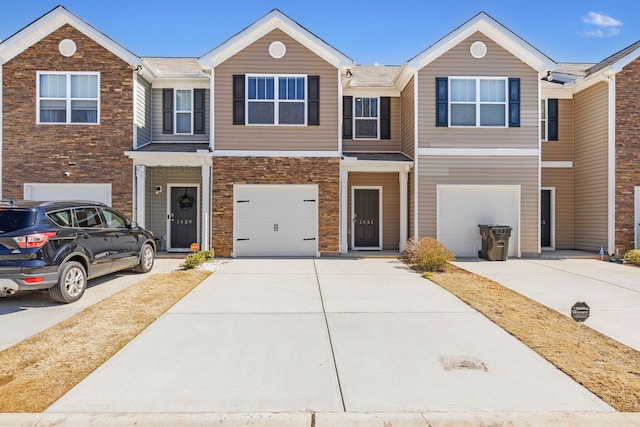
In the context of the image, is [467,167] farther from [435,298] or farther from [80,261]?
[80,261]

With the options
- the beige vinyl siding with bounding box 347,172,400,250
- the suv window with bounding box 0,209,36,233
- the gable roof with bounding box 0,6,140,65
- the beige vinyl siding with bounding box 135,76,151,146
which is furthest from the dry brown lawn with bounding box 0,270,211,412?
the beige vinyl siding with bounding box 347,172,400,250

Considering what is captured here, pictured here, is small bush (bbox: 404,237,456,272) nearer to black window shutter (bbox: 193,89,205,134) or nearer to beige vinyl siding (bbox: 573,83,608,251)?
beige vinyl siding (bbox: 573,83,608,251)

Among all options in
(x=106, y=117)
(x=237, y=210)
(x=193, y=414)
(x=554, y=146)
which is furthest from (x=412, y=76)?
(x=193, y=414)

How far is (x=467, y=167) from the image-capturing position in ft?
45.0

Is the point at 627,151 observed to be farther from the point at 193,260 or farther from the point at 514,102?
the point at 193,260

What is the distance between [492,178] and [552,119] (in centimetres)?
426

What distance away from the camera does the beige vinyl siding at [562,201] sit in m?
15.7

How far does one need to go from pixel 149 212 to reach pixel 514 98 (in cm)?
1288

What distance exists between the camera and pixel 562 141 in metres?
15.7

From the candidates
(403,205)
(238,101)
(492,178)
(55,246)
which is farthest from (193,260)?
(492,178)

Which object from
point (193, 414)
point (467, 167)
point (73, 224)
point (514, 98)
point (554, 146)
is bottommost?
point (193, 414)

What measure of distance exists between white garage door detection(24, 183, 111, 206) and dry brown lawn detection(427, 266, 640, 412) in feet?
35.7

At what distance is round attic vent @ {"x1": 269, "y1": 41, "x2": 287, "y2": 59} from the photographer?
13.5 meters

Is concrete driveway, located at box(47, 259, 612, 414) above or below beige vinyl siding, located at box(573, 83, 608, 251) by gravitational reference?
below
